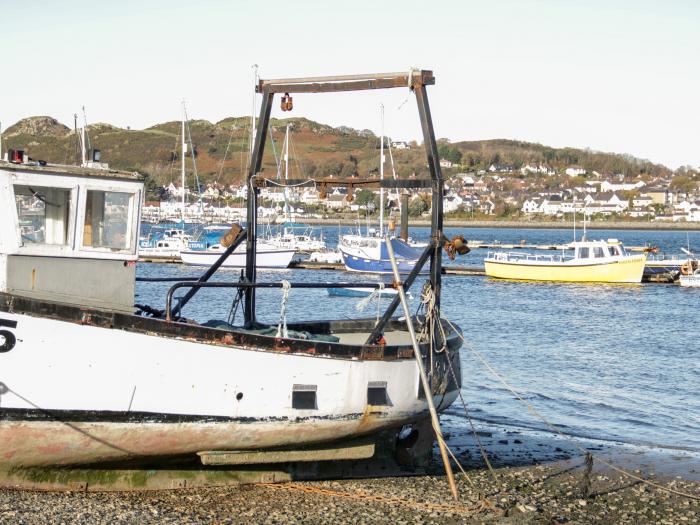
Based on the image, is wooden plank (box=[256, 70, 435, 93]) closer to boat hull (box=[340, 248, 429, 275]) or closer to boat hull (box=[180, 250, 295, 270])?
boat hull (box=[340, 248, 429, 275])

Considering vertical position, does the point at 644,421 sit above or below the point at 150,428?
below

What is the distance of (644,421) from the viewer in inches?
737

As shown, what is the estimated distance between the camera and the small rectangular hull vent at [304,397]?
11.6 m

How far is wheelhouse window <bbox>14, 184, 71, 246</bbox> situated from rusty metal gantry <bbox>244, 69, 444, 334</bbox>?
3463mm

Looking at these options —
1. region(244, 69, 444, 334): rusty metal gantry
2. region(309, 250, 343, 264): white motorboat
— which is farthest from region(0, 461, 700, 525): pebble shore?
region(309, 250, 343, 264): white motorboat

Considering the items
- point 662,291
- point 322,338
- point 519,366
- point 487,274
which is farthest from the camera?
point 487,274

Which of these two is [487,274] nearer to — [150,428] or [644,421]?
[644,421]

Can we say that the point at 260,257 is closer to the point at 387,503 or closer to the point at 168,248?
the point at 168,248

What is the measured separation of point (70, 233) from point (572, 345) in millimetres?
23193

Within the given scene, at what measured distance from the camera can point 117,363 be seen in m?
10.7

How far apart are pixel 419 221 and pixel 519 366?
17047cm

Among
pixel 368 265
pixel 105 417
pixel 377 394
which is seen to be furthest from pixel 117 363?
pixel 368 265

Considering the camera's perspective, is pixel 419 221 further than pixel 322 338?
Yes

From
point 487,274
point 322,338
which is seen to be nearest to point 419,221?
point 487,274
